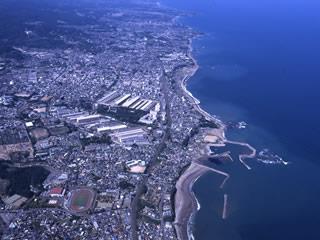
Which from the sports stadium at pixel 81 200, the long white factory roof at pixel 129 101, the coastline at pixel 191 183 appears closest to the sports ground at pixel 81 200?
the sports stadium at pixel 81 200

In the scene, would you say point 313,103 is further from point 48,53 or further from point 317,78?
point 48,53

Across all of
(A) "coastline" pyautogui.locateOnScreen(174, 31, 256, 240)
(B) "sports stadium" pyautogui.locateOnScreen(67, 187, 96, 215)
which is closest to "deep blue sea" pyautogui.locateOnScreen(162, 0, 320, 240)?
(A) "coastline" pyautogui.locateOnScreen(174, 31, 256, 240)

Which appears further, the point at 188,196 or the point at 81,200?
the point at 188,196

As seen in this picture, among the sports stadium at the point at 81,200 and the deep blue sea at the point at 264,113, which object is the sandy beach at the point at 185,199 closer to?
the deep blue sea at the point at 264,113

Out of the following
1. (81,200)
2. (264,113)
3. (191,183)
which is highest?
(81,200)

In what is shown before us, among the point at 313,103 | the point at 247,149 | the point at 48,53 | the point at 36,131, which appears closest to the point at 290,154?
the point at 247,149

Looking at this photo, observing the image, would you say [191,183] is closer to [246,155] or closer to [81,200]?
[246,155]

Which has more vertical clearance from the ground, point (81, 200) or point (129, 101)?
point (81, 200)

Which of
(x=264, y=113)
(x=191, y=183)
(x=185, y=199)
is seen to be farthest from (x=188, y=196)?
(x=264, y=113)

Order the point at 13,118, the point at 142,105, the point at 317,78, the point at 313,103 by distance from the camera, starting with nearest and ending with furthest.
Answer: the point at 13,118 → the point at 142,105 → the point at 313,103 → the point at 317,78
